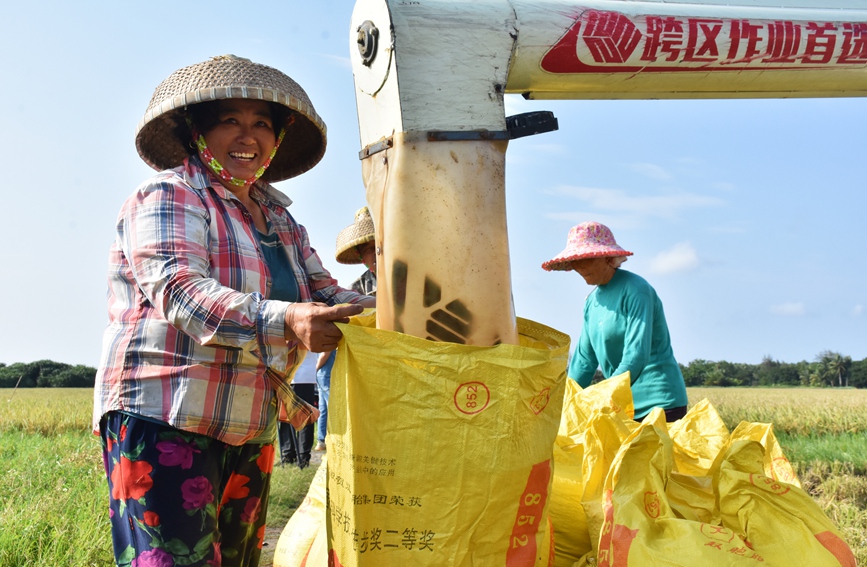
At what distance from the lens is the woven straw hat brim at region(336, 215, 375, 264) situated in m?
4.67

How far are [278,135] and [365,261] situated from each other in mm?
2586

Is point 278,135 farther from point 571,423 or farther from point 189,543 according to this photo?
point 571,423

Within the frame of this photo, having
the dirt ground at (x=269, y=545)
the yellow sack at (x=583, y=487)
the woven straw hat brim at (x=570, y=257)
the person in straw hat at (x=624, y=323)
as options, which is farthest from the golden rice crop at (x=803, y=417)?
the yellow sack at (x=583, y=487)

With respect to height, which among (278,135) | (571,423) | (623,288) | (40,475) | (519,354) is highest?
(278,135)

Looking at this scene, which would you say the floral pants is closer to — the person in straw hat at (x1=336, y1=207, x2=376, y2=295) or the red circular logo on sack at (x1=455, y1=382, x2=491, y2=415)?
the red circular logo on sack at (x1=455, y1=382, x2=491, y2=415)

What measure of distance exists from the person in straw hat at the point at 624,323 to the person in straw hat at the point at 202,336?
8.32 ft

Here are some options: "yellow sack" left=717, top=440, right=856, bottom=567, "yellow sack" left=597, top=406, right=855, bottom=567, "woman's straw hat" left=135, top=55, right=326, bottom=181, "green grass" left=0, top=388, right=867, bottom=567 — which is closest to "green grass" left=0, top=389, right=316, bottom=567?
"green grass" left=0, top=388, right=867, bottom=567

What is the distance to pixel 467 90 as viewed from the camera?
1878 mm

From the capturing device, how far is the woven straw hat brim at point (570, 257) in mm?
4332

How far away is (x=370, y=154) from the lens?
196 cm

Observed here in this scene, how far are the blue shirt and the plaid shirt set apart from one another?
8.81 ft

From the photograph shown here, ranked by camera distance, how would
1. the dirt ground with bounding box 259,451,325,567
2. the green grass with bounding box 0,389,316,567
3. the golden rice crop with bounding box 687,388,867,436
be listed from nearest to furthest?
1. the green grass with bounding box 0,389,316,567
2. the dirt ground with bounding box 259,451,325,567
3. the golden rice crop with bounding box 687,388,867,436

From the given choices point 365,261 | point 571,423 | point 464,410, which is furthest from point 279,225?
point 365,261

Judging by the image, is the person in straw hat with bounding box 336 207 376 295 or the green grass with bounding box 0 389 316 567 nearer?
the green grass with bounding box 0 389 316 567
